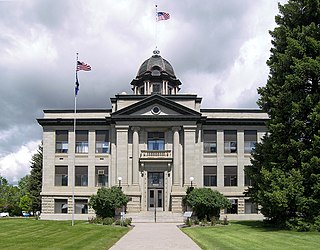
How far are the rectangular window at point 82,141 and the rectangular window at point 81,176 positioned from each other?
6.62 ft

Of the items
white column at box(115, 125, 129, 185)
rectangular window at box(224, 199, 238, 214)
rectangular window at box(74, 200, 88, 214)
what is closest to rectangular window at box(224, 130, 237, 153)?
rectangular window at box(224, 199, 238, 214)

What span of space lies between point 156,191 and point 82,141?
396 inches

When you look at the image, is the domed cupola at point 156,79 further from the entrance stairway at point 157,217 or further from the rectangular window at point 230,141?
the entrance stairway at point 157,217

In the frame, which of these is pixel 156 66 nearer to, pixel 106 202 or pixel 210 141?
pixel 210 141

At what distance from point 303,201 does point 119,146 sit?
25.6 meters

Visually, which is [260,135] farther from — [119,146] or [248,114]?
[119,146]

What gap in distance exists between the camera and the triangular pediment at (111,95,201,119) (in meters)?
48.6

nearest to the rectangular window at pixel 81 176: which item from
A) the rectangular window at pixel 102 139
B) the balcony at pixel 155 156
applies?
the rectangular window at pixel 102 139

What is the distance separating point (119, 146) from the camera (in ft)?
160

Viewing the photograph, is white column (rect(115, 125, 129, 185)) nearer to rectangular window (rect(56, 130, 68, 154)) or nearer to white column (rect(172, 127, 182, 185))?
white column (rect(172, 127, 182, 185))

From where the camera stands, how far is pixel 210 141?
50406mm

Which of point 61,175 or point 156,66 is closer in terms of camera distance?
point 61,175

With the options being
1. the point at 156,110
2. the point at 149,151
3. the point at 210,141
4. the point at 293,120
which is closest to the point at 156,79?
the point at 156,110

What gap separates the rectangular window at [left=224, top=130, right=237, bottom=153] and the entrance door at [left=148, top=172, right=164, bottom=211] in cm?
806
